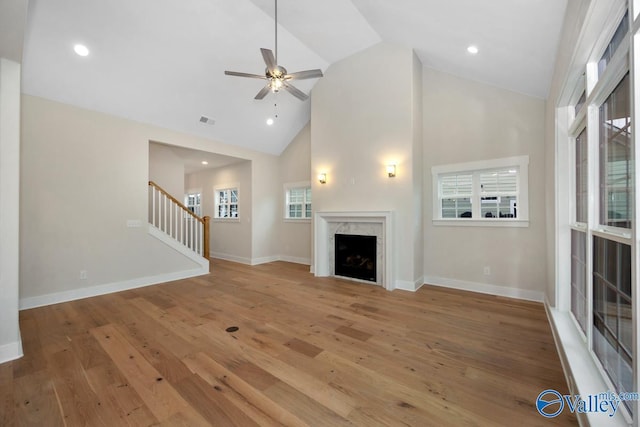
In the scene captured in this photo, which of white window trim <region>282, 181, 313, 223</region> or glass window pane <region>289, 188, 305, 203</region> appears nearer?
white window trim <region>282, 181, 313, 223</region>

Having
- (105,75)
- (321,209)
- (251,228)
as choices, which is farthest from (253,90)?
(251,228)

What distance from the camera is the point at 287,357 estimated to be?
233cm

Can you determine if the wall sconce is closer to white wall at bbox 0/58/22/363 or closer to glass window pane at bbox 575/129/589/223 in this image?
glass window pane at bbox 575/129/589/223

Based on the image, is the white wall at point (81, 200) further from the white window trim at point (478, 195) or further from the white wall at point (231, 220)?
the white window trim at point (478, 195)

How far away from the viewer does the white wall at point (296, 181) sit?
6.71m

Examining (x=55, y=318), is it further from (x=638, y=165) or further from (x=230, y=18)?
(x=638, y=165)

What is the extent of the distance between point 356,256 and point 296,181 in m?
2.89

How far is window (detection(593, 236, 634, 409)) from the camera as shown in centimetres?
134

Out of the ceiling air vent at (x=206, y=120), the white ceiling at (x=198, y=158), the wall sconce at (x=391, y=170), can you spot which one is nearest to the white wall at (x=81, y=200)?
the ceiling air vent at (x=206, y=120)

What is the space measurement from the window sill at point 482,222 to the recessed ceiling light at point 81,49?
5.91 meters

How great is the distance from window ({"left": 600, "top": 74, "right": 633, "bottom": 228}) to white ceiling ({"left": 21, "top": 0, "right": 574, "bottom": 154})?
4.37 ft

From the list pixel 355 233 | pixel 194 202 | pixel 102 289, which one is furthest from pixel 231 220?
pixel 355 233

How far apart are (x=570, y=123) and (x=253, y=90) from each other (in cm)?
481
